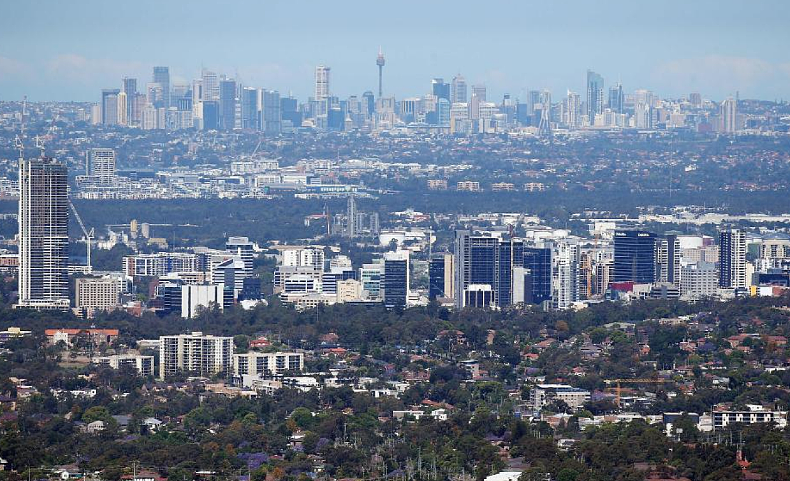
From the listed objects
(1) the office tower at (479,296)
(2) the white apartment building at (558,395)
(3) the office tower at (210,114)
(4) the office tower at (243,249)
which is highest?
(3) the office tower at (210,114)

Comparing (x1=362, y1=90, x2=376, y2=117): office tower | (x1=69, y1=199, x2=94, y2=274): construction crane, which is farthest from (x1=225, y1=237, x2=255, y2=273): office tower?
(x1=362, y1=90, x2=376, y2=117): office tower

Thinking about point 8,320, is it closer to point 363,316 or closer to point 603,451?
point 363,316

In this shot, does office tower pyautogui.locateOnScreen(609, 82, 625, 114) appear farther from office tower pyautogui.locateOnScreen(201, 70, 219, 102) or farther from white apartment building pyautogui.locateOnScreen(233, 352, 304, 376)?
white apartment building pyautogui.locateOnScreen(233, 352, 304, 376)

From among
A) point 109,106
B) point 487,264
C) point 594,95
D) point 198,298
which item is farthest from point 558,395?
point 594,95

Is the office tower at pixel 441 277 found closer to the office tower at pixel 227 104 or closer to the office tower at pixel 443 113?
the office tower at pixel 227 104

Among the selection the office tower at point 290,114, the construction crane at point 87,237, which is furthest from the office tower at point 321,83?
the construction crane at point 87,237

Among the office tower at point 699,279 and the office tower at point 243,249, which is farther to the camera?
the office tower at point 243,249
